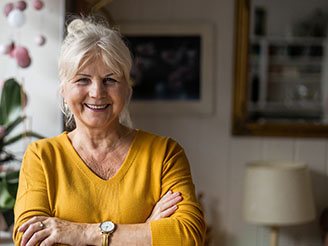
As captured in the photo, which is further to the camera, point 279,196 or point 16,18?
point 279,196

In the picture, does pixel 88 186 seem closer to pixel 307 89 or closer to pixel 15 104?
pixel 15 104

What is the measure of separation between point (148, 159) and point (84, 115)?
23 cm

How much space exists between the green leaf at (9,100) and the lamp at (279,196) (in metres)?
1.48

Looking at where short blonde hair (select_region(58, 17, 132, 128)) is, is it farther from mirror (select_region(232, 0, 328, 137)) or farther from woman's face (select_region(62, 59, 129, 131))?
mirror (select_region(232, 0, 328, 137))

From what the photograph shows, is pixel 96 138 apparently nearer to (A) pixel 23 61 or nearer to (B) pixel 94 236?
(B) pixel 94 236

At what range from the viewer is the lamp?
8.55 ft

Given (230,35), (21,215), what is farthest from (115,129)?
(230,35)

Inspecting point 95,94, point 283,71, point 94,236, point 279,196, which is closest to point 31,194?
point 94,236

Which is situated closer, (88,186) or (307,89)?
(88,186)

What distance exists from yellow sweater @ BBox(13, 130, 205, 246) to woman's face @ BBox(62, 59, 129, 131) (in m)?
0.13

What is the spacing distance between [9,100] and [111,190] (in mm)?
890

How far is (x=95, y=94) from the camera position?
1178 mm

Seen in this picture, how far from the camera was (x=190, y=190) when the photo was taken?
1258mm

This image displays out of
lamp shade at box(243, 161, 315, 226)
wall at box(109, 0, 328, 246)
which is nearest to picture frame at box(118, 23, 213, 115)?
wall at box(109, 0, 328, 246)
